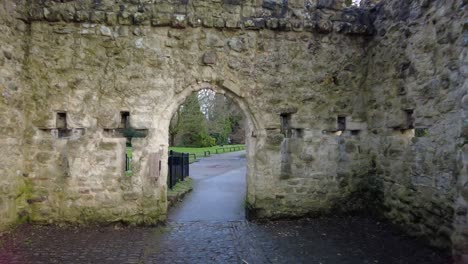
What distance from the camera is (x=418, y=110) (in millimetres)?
5086

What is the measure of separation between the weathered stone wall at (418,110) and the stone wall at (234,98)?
0.03 m

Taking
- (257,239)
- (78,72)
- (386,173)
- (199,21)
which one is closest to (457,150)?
(386,173)

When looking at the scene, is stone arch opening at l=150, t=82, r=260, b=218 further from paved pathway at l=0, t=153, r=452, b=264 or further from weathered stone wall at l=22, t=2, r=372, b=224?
paved pathway at l=0, t=153, r=452, b=264

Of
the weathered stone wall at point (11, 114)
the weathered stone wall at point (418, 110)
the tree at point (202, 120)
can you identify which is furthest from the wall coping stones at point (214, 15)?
the tree at point (202, 120)

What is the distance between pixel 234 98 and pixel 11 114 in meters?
3.53

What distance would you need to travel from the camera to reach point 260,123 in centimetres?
612

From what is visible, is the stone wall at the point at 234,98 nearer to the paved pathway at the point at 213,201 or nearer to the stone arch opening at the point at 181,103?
the stone arch opening at the point at 181,103

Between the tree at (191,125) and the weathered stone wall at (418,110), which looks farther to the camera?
the tree at (191,125)

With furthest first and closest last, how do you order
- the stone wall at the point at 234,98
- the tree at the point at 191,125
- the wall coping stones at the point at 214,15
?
the tree at the point at 191,125
the wall coping stones at the point at 214,15
the stone wall at the point at 234,98

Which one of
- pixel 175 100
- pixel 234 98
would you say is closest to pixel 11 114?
pixel 175 100

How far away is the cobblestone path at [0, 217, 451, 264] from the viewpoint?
441cm

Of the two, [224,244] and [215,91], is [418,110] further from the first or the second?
[224,244]

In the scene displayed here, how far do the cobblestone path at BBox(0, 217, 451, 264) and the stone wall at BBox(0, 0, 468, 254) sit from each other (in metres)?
0.34

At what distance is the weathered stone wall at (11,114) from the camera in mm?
5113
